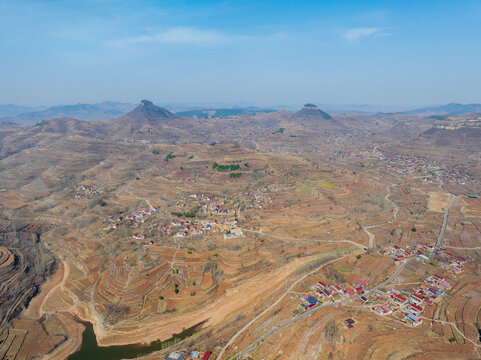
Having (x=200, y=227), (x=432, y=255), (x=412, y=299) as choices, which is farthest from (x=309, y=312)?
(x=200, y=227)

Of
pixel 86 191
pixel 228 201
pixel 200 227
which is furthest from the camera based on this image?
pixel 86 191

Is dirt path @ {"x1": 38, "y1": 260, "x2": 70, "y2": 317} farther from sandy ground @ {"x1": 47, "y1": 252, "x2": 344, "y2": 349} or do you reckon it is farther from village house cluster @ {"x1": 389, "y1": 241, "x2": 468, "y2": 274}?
village house cluster @ {"x1": 389, "y1": 241, "x2": 468, "y2": 274}

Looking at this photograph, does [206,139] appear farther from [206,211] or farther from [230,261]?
[230,261]

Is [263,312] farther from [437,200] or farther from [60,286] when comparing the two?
[437,200]

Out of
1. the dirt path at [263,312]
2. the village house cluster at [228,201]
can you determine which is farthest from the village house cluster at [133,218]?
the dirt path at [263,312]

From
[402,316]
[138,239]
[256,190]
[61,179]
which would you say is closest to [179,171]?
[256,190]

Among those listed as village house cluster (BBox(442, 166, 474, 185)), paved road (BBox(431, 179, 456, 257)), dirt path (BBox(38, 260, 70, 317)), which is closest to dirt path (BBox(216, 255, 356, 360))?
paved road (BBox(431, 179, 456, 257))

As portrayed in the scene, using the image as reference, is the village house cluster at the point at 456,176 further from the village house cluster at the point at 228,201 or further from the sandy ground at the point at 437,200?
the village house cluster at the point at 228,201
